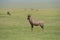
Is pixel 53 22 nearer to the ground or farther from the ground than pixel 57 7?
nearer to the ground

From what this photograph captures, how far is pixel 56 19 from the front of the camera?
637cm

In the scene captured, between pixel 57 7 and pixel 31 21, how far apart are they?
939 mm

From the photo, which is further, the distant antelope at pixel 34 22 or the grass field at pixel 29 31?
the distant antelope at pixel 34 22

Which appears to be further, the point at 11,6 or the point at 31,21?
the point at 31,21

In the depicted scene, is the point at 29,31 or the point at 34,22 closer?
the point at 29,31

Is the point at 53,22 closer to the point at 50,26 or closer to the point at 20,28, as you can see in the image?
the point at 50,26

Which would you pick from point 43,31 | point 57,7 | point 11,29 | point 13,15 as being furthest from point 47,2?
point 13,15

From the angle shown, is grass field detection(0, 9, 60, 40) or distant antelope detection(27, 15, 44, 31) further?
distant antelope detection(27, 15, 44, 31)

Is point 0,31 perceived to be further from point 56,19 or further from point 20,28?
point 56,19

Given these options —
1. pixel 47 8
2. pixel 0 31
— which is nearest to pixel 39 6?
pixel 47 8

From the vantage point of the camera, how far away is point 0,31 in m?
5.58

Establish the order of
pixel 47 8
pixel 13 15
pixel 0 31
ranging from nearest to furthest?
1. pixel 0 31
2. pixel 47 8
3. pixel 13 15

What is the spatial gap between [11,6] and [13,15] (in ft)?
7.19

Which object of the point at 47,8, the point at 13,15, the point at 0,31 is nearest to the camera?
the point at 0,31
